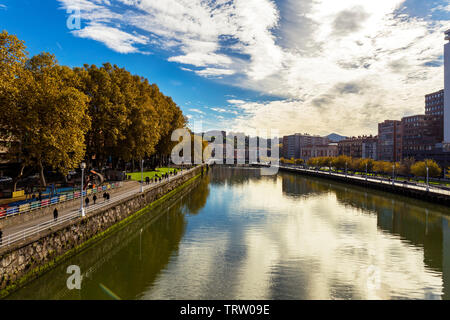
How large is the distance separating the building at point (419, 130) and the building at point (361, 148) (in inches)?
1068

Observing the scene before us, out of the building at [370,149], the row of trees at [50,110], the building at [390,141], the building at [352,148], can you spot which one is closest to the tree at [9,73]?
the row of trees at [50,110]

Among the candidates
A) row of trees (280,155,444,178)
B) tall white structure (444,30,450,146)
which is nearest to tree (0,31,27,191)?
row of trees (280,155,444,178)

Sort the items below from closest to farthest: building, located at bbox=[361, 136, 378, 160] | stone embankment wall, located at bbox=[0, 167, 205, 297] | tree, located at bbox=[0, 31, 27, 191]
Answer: stone embankment wall, located at bbox=[0, 167, 205, 297], tree, located at bbox=[0, 31, 27, 191], building, located at bbox=[361, 136, 378, 160]

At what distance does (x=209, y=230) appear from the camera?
96.8 feet

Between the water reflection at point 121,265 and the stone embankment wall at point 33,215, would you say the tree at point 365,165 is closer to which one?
the water reflection at point 121,265

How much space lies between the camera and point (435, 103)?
124 m

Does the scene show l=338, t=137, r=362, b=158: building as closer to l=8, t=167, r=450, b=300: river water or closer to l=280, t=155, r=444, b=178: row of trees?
l=280, t=155, r=444, b=178: row of trees

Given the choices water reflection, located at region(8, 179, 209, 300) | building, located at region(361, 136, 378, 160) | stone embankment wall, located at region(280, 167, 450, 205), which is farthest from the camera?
building, located at region(361, 136, 378, 160)

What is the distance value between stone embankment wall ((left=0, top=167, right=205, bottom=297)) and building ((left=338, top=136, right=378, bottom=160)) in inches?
5831

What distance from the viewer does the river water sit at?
15.9 m

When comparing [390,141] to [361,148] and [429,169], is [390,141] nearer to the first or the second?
[361,148]

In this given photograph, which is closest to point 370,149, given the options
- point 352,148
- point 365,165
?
point 352,148

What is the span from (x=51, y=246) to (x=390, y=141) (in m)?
145
